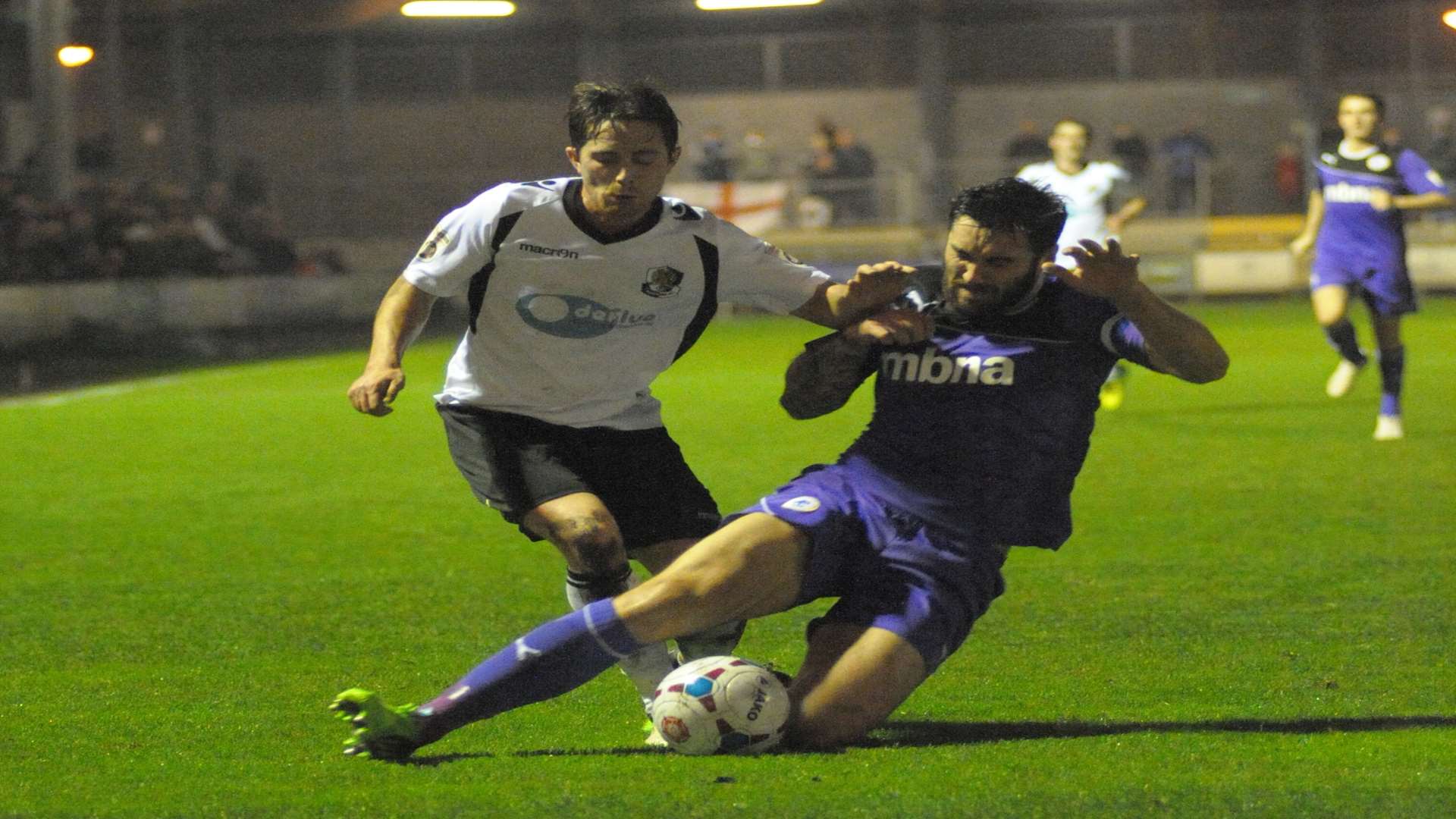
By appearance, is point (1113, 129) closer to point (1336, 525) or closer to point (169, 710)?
point (1336, 525)

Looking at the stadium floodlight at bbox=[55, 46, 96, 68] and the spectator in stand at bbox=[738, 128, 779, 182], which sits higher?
the stadium floodlight at bbox=[55, 46, 96, 68]

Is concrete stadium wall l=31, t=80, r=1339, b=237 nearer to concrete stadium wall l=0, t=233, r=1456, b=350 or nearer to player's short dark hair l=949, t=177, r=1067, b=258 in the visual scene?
concrete stadium wall l=0, t=233, r=1456, b=350

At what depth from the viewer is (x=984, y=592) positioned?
16.3 feet

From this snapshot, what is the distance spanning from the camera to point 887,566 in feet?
16.1

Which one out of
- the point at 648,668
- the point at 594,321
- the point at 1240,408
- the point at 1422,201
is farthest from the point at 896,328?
the point at 1240,408

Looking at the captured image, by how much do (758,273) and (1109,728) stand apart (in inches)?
56.2

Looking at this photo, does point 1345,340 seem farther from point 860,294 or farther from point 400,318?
point 400,318

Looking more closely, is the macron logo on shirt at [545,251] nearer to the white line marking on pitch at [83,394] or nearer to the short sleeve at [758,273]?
the short sleeve at [758,273]

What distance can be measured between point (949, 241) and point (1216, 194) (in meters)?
25.7

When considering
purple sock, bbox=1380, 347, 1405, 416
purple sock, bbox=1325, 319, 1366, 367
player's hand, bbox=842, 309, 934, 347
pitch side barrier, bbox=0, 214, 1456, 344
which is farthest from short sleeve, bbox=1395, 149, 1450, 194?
pitch side barrier, bbox=0, 214, 1456, 344

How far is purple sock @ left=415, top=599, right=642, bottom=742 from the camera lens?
447 cm

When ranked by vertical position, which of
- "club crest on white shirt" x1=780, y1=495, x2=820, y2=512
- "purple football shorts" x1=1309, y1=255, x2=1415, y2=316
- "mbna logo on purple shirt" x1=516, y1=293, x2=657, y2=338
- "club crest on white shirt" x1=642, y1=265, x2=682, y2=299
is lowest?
"purple football shorts" x1=1309, y1=255, x2=1415, y2=316

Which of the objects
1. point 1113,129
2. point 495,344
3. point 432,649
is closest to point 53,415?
point 432,649

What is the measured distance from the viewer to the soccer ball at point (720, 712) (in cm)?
454
